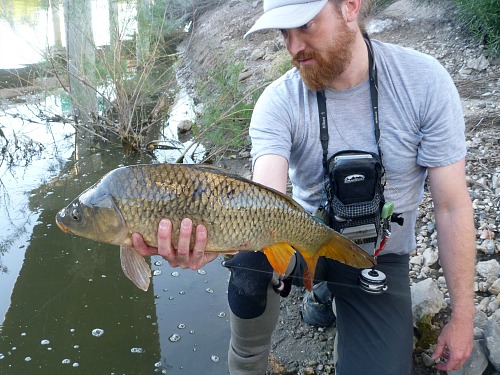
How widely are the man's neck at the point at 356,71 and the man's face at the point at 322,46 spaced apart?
0.03 metres

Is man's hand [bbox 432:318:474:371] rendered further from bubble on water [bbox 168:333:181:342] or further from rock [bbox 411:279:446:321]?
bubble on water [bbox 168:333:181:342]

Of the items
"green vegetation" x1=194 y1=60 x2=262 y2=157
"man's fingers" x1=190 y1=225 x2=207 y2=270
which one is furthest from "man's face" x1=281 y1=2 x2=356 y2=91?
"green vegetation" x1=194 y1=60 x2=262 y2=157

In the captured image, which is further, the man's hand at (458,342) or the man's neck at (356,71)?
the man's neck at (356,71)

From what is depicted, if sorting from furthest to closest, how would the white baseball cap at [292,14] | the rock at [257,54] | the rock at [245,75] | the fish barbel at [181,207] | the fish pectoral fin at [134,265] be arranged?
the rock at [257,54], the rock at [245,75], the white baseball cap at [292,14], the fish pectoral fin at [134,265], the fish barbel at [181,207]

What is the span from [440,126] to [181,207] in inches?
39.9

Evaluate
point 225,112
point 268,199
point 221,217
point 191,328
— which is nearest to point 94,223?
point 221,217

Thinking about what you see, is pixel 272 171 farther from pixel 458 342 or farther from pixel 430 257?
pixel 430 257

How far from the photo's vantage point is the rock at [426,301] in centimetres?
228

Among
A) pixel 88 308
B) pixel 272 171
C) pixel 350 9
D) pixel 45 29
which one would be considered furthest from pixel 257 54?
pixel 272 171

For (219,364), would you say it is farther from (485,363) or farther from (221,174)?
(221,174)

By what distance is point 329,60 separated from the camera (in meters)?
1.89

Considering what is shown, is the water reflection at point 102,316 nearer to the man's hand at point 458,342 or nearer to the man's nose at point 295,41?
the man's hand at point 458,342

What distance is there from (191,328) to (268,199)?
1.47 m

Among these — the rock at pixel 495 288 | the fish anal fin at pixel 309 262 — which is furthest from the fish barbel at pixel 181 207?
the rock at pixel 495 288
